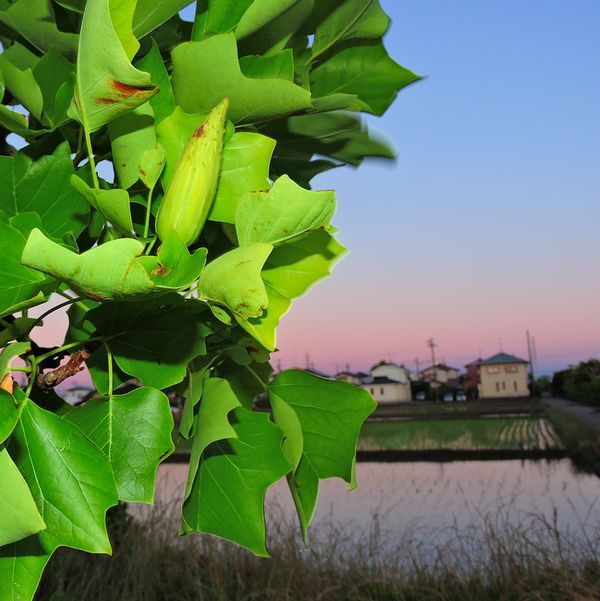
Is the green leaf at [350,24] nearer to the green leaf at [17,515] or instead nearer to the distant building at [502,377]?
the green leaf at [17,515]

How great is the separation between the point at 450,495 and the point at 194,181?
805 cm

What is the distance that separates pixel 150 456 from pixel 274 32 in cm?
20

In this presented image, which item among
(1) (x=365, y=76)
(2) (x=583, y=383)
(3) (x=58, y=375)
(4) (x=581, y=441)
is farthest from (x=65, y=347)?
(2) (x=583, y=383)

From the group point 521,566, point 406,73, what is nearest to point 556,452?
point 521,566

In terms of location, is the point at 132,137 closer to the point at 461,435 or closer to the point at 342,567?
the point at 342,567

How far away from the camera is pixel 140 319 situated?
12.2 inches

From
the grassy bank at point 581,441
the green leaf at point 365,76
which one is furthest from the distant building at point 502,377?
the green leaf at point 365,76

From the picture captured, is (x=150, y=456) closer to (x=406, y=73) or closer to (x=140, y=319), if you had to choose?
(x=140, y=319)

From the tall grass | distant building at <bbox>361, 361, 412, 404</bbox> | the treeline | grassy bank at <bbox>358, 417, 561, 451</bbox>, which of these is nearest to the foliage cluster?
the tall grass

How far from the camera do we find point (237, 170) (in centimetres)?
28

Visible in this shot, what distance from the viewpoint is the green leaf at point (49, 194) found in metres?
0.29

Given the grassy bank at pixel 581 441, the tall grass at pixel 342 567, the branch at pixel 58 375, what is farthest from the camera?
the grassy bank at pixel 581 441

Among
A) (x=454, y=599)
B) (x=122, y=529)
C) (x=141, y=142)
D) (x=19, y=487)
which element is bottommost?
(x=454, y=599)

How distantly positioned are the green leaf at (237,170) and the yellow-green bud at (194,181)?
0.03 m
